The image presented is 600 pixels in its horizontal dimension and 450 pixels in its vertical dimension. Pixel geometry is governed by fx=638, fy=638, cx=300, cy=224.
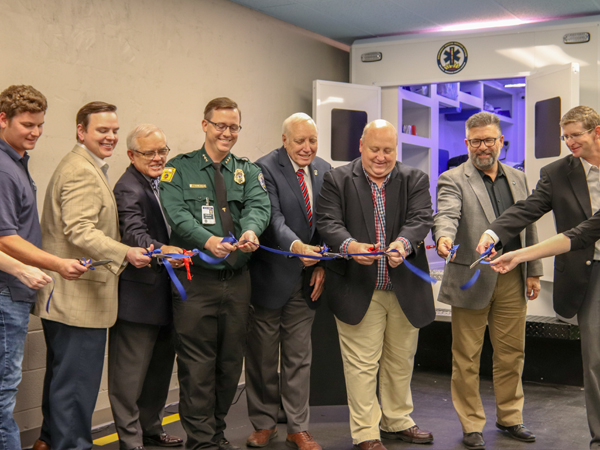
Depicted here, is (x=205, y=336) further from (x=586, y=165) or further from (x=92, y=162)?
(x=586, y=165)

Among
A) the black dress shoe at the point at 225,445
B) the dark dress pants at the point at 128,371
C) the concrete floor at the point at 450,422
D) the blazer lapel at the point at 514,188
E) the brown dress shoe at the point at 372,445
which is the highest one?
the blazer lapel at the point at 514,188

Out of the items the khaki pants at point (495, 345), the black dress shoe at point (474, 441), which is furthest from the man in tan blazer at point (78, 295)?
the black dress shoe at point (474, 441)

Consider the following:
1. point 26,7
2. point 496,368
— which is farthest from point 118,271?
point 496,368

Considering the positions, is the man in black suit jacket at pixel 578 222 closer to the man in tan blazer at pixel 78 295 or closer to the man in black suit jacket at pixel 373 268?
the man in black suit jacket at pixel 373 268

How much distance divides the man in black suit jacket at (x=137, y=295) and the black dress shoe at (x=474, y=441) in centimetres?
176

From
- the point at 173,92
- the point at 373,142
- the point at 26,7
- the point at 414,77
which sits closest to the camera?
the point at 373,142

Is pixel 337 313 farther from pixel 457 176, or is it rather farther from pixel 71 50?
pixel 71 50

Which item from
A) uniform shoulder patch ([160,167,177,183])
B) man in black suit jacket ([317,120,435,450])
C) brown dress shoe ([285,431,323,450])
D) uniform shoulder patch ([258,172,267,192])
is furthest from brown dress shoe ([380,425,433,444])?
uniform shoulder patch ([160,167,177,183])

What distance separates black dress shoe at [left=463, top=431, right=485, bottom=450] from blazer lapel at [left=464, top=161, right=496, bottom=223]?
3.91 feet

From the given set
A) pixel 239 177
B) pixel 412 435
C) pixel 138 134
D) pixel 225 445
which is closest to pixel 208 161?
pixel 239 177

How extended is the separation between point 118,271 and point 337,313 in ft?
3.76

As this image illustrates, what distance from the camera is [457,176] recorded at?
144 inches

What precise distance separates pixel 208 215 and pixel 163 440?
1321mm

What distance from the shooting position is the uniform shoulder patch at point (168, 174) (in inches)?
129
